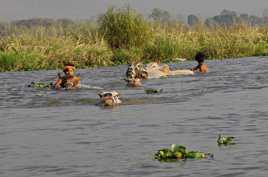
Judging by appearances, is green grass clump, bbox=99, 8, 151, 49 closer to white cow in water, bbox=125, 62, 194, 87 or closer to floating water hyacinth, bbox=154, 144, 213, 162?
white cow in water, bbox=125, 62, 194, 87

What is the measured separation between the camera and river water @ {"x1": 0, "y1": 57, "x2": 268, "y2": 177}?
11.1 m

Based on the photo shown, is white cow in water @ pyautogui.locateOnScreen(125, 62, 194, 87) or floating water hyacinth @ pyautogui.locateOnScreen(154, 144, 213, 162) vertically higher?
floating water hyacinth @ pyautogui.locateOnScreen(154, 144, 213, 162)

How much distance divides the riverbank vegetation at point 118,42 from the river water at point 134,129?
10.3 meters

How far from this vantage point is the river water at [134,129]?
11084 millimetres

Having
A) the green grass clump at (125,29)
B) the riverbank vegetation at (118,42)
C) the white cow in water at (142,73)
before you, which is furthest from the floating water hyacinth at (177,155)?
the green grass clump at (125,29)

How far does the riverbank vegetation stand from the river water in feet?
33.7

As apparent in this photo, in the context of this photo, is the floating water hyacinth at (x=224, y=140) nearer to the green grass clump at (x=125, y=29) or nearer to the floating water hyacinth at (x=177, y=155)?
the floating water hyacinth at (x=177, y=155)

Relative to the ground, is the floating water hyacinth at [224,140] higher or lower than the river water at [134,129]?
higher

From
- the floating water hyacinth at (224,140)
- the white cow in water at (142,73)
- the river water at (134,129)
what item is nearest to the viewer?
the river water at (134,129)

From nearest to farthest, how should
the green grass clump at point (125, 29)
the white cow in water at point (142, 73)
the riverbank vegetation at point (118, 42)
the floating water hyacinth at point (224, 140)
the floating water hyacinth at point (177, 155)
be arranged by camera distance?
the floating water hyacinth at point (177, 155) → the floating water hyacinth at point (224, 140) → the white cow in water at point (142, 73) → the riverbank vegetation at point (118, 42) → the green grass clump at point (125, 29)

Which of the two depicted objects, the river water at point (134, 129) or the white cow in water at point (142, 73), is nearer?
the river water at point (134, 129)

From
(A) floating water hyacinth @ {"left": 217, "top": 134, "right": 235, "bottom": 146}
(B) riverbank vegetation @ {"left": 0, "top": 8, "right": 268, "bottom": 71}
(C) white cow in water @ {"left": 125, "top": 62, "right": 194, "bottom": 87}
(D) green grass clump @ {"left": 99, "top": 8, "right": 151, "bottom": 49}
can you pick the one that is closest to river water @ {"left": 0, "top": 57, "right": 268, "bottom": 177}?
(A) floating water hyacinth @ {"left": 217, "top": 134, "right": 235, "bottom": 146}

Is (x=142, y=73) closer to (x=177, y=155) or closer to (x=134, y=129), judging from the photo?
(x=134, y=129)

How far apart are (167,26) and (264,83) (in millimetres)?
19417
